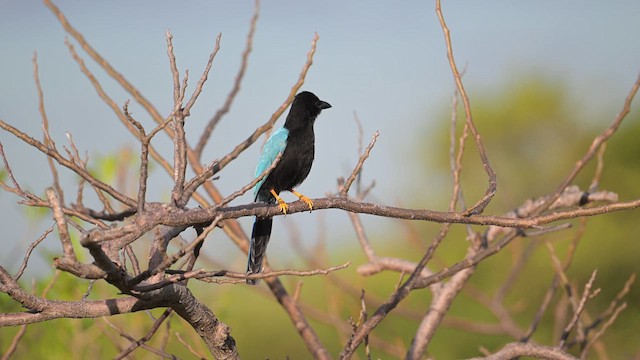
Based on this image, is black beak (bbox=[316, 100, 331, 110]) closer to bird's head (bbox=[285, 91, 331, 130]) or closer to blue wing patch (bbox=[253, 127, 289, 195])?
bird's head (bbox=[285, 91, 331, 130])

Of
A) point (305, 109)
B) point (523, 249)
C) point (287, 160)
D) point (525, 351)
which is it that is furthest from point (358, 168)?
point (523, 249)

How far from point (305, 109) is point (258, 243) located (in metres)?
1.37

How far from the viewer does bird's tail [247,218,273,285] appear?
529 cm

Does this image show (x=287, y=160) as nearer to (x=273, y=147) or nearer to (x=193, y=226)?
(x=273, y=147)

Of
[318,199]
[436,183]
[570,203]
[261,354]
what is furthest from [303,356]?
[318,199]

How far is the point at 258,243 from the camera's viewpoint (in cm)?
529

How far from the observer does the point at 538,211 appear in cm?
498

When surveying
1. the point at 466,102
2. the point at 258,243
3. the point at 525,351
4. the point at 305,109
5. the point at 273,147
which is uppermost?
the point at 305,109

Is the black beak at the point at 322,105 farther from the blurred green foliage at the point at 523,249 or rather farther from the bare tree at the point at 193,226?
the blurred green foliage at the point at 523,249

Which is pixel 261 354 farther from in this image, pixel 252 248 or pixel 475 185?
pixel 252 248

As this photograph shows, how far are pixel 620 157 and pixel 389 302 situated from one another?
13.8 m

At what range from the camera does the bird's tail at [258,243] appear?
529 centimetres

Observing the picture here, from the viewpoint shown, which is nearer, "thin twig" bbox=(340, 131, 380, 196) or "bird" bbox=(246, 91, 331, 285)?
"thin twig" bbox=(340, 131, 380, 196)

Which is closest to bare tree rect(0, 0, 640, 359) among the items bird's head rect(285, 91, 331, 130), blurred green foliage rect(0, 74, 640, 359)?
bird's head rect(285, 91, 331, 130)
